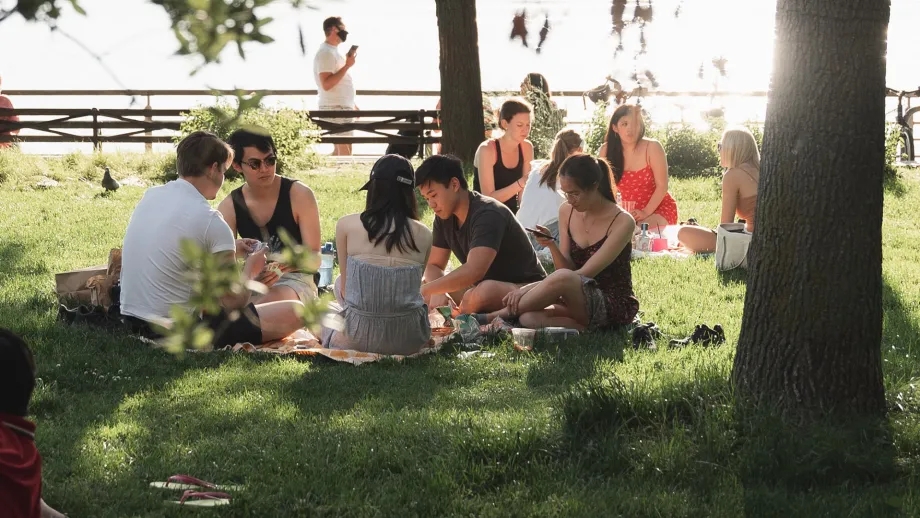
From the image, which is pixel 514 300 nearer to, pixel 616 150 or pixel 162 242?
pixel 162 242

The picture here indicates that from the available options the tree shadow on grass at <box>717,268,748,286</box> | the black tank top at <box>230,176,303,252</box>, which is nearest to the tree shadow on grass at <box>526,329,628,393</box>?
the black tank top at <box>230,176,303,252</box>

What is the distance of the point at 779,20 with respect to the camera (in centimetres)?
454

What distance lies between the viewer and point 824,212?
4.43 meters

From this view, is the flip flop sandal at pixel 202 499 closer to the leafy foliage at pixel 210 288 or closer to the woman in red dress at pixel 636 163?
the leafy foliage at pixel 210 288

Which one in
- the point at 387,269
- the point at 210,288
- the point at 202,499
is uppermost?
the point at 210,288

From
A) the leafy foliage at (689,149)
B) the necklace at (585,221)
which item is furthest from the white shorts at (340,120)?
the necklace at (585,221)

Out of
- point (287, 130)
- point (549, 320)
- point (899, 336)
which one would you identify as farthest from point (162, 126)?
point (899, 336)

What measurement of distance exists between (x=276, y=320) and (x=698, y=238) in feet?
14.2

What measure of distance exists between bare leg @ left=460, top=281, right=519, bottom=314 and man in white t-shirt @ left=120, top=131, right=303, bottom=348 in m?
1.37

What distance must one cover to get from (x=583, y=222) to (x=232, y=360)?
2.27m

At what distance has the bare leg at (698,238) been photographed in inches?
377

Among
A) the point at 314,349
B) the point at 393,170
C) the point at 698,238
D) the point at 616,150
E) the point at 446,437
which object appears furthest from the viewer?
the point at 616,150

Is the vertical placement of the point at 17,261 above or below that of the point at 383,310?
below

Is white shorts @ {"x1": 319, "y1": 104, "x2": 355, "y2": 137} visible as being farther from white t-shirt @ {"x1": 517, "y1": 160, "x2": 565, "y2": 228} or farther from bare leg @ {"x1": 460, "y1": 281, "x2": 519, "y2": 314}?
bare leg @ {"x1": 460, "y1": 281, "x2": 519, "y2": 314}
